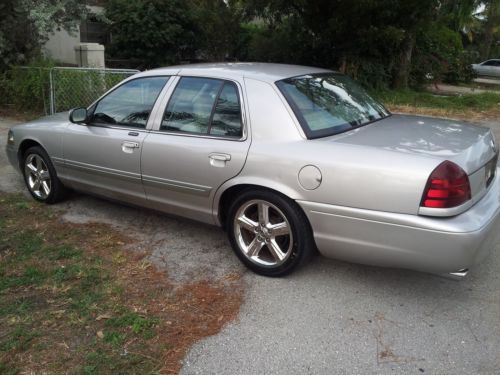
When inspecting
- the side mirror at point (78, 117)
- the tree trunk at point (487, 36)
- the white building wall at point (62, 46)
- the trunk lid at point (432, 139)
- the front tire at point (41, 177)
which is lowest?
the front tire at point (41, 177)

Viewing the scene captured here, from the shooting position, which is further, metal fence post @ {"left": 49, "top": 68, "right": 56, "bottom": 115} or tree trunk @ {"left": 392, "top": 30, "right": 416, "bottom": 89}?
tree trunk @ {"left": 392, "top": 30, "right": 416, "bottom": 89}

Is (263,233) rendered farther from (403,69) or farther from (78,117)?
(403,69)

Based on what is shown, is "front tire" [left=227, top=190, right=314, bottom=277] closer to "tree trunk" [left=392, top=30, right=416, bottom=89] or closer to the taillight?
the taillight

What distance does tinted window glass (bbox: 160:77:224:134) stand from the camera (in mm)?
4035

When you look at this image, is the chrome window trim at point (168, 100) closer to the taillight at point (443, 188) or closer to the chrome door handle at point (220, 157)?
the chrome door handle at point (220, 157)

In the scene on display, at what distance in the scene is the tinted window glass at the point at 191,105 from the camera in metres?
4.04

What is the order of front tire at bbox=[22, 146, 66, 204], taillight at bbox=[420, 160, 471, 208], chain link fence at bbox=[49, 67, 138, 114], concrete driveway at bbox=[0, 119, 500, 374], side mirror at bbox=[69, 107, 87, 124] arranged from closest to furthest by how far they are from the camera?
concrete driveway at bbox=[0, 119, 500, 374]
taillight at bbox=[420, 160, 471, 208]
side mirror at bbox=[69, 107, 87, 124]
front tire at bbox=[22, 146, 66, 204]
chain link fence at bbox=[49, 67, 138, 114]

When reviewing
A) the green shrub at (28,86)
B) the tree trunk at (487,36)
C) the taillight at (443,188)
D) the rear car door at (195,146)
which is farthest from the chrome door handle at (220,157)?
the tree trunk at (487,36)

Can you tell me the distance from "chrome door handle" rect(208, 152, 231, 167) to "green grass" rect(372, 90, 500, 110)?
1006 cm

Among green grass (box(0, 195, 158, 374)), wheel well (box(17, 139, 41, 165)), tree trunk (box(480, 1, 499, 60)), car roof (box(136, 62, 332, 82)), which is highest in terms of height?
tree trunk (box(480, 1, 499, 60))

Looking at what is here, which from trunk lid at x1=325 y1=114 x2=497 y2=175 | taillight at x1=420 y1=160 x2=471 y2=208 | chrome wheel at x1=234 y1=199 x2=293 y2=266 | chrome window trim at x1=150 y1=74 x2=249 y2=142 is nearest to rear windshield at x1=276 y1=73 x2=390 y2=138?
trunk lid at x1=325 y1=114 x2=497 y2=175

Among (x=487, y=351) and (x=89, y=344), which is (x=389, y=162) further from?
(x=89, y=344)

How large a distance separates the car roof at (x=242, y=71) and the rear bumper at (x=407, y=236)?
115 centimetres

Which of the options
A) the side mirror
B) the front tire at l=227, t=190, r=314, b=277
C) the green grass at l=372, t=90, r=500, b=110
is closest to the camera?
the front tire at l=227, t=190, r=314, b=277
